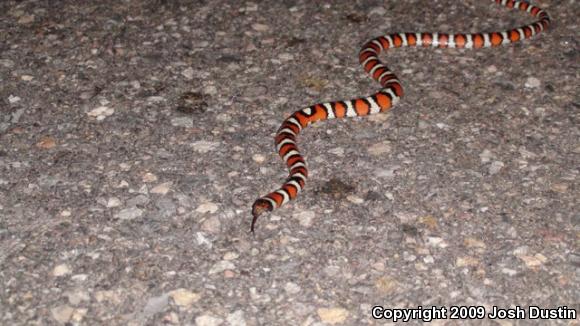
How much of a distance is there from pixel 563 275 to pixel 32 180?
4.39 meters

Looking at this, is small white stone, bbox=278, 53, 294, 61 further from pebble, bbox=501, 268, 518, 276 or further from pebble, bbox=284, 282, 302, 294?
pebble, bbox=501, 268, 518, 276

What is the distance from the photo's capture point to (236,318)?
16.9ft

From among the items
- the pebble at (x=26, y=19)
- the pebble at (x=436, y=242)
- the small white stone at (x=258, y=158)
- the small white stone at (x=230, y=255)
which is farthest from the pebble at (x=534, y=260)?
the pebble at (x=26, y=19)

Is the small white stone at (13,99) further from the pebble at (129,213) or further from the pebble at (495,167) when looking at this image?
the pebble at (495,167)

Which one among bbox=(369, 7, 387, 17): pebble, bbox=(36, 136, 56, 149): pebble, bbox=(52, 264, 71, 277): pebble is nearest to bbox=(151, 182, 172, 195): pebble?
bbox=(52, 264, 71, 277): pebble

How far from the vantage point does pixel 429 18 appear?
9.44 meters

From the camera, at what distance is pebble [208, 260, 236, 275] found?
18.2 ft

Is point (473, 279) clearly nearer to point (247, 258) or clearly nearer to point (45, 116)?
point (247, 258)

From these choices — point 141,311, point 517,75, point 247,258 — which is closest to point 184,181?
point 247,258

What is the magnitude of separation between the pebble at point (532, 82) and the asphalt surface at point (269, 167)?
0.04 meters

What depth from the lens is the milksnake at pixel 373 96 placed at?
638cm

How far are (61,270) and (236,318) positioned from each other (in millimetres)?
1387

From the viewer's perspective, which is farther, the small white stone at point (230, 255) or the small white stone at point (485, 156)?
the small white stone at point (485, 156)

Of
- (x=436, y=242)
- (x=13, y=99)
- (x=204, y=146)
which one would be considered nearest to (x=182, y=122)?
(x=204, y=146)
